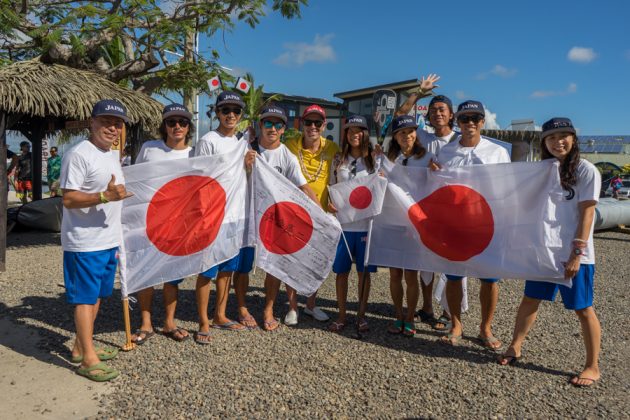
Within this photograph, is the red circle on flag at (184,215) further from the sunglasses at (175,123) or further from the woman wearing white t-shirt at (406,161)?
the woman wearing white t-shirt at (406,161)

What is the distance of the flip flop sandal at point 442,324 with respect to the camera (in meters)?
4.75

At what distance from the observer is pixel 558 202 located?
146 inches

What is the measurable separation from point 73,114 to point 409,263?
6.13 m

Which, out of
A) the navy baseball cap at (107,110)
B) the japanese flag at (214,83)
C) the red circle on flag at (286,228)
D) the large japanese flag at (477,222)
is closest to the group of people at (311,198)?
the navy baseball cap at (107,110)

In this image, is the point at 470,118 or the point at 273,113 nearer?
the point at 470,118

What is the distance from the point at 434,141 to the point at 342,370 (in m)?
2.46

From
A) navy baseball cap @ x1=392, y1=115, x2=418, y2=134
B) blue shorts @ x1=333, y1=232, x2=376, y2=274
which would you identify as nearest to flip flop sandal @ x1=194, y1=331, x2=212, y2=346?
blue shorts @ x1=333, y1=232, x2=376, y2=274

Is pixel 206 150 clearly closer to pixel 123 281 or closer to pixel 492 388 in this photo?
pixel 123 281

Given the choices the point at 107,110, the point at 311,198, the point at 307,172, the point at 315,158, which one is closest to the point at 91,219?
the point at 107,110

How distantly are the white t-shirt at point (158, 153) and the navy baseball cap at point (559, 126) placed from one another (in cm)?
309

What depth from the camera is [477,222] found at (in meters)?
4.15

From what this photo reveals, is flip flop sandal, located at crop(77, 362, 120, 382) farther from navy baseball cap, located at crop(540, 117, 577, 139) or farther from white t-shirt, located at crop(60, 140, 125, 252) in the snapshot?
navy baseball cap, located at crop(540, 117, 577, 139)

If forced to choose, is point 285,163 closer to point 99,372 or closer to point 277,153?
point 277,153

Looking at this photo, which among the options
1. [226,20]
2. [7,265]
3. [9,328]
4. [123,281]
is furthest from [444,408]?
[226,20]
